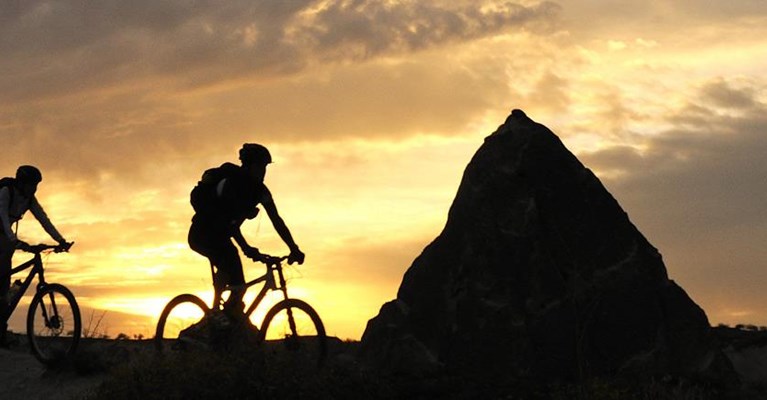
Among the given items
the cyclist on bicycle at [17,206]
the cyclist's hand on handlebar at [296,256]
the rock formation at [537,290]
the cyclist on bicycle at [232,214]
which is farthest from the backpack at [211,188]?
the rock formation at [537,290]

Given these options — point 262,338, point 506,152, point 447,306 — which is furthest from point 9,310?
point 506,152

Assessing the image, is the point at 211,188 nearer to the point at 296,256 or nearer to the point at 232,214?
the point at 232,214

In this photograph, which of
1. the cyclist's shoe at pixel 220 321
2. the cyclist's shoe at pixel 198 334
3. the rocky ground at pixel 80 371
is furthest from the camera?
the rocky ground at pixel 80 371

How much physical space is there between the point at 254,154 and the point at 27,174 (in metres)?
4.43

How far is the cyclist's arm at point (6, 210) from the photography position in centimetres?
1650

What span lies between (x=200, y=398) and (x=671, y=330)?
7.10 m

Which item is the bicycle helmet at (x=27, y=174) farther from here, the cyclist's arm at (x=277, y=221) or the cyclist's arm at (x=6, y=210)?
the cyclist's arm at (x=277, y=221)

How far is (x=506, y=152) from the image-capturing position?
→ 56.5 ft

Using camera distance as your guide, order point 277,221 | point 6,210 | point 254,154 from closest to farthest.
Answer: point 254,154 < point 277,221 < point 6,210

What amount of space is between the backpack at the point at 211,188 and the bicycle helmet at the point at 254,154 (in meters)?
0.27

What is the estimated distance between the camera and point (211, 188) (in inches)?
569

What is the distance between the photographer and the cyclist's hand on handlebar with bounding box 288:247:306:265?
14.3 meters

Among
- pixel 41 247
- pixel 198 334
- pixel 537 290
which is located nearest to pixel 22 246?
pixel 41 247

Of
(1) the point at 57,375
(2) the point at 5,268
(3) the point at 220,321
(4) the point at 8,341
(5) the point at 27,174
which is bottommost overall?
(1) the point at 57,375
